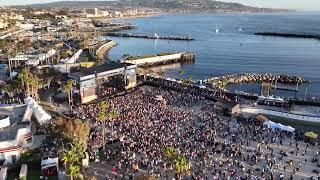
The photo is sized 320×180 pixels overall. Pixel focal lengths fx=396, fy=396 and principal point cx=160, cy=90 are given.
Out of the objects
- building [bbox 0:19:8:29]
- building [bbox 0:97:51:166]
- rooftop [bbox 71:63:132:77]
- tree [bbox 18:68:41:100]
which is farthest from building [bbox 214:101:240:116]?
building [bbox 0:19:8:29]

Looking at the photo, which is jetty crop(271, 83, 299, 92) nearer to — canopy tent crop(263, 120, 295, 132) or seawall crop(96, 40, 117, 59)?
canopy tent crop(263, 120, 295, 132)

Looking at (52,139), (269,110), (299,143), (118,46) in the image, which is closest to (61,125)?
(52,139)

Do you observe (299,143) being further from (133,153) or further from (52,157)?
(52,157)

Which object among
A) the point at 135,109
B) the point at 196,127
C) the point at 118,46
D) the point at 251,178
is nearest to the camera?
the point at 251,178

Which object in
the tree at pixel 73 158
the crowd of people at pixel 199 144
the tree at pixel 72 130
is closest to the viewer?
the tree at pixel 73 158

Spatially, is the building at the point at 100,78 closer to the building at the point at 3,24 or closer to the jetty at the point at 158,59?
the jetty at the point at 158,59

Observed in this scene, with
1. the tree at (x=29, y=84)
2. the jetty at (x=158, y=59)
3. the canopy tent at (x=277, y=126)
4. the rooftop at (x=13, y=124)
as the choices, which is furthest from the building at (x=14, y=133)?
the jetty at (x=158, y=59)
